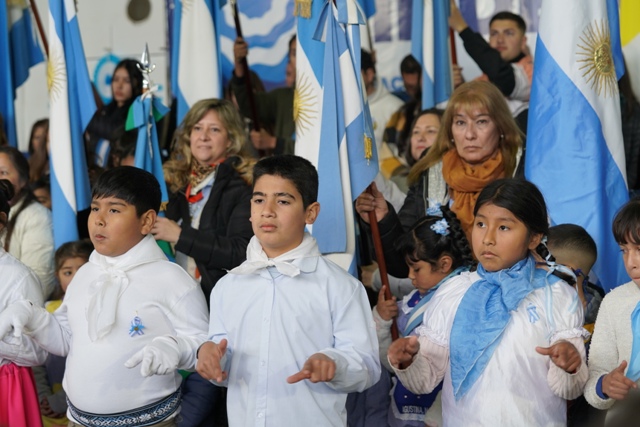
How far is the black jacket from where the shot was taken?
4.23 m

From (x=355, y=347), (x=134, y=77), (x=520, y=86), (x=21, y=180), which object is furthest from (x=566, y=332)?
(x=134, y=77)

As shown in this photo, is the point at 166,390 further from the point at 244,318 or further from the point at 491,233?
the point at 491,233

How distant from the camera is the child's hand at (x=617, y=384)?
2.89 m

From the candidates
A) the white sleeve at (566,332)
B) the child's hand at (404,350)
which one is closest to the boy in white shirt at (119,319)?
the child's hand at (404,350)

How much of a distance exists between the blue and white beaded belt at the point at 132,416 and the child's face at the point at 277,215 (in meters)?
0.76

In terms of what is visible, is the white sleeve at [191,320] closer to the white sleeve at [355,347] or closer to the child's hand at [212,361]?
the child's hand at [212,361]

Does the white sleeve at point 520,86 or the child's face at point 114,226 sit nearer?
the child's face at point 114,226

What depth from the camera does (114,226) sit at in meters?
3.62

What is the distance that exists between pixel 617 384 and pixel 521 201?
700mm

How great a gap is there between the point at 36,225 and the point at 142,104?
96 cm

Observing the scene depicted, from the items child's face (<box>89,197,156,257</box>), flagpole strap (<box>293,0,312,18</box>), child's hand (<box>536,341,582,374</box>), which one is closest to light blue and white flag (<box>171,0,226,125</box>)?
flagpole strap (<box>293,0,312,18</box>)

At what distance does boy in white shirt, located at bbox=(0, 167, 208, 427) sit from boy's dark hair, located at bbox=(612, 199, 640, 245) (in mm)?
1548

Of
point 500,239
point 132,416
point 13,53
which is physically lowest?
point 132,416

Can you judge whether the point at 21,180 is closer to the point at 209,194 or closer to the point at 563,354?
the point at 209,194
